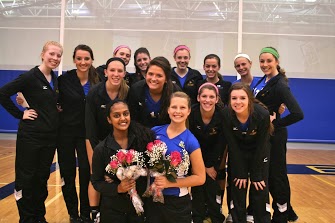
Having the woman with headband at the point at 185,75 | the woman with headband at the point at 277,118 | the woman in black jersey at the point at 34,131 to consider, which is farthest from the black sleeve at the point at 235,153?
the woman in black jersey at the point at 34,131

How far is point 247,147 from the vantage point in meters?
3.22

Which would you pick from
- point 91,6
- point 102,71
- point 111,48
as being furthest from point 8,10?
point 102,71

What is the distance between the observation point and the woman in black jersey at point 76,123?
352 cm

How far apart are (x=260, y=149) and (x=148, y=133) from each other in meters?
1.12

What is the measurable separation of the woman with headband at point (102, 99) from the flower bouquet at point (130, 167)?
2.27ft

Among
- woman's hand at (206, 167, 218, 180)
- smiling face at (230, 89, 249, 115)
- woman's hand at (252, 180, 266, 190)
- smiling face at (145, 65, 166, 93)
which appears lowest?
woman's hand at (252, 180, 266, 190)

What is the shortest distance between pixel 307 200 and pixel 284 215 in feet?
4.84

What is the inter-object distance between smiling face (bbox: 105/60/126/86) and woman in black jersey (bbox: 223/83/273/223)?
1024 millimetres

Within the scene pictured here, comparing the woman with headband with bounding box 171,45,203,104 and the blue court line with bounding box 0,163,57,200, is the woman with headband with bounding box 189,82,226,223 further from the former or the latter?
the blue court line with bounding box 0,163,57,200

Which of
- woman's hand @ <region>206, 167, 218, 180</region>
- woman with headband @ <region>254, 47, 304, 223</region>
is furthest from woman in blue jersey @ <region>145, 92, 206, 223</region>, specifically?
woman with headband @ <region>254, 47, 304, 223</region>

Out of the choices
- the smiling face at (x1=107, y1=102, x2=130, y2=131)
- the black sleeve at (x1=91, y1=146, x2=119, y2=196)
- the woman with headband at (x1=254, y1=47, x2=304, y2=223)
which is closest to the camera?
the black sleeve at (x1=91, y1=146, x2=119, y2=196)

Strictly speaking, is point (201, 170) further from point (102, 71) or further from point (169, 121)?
point (102, 71)

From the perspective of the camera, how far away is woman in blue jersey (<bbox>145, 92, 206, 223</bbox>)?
98.3 inches

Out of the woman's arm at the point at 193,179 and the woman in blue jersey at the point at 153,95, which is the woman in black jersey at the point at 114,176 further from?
the woman in blue jersey at the point at 153,95
